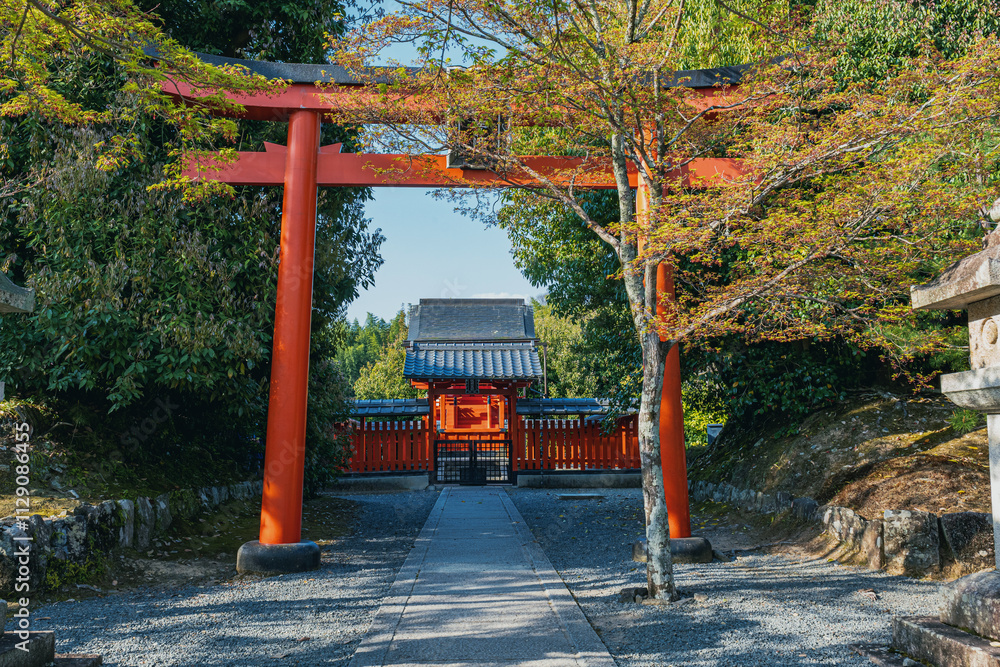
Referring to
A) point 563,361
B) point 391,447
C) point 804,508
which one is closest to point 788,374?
point 804,508

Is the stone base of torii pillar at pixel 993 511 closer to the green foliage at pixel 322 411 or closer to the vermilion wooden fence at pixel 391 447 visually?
the green foliage at pixel 322 411

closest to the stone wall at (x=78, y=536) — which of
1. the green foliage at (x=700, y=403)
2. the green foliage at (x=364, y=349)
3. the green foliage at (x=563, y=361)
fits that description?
the green foliage at (x=700, y=403)

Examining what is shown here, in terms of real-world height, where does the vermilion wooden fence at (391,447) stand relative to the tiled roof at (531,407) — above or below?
below

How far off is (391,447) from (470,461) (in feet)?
5.94

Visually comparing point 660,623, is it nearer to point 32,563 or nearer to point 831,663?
point 831,663

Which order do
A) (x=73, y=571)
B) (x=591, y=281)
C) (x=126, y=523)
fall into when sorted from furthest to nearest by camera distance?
(x=591, y=281) < (x=126, y=523) < (x=73, y=571)

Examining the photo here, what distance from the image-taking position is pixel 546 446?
46.1ft

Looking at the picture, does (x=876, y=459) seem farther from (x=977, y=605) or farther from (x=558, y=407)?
(x=558, y=407)

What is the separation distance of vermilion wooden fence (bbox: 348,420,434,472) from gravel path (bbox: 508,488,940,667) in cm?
785

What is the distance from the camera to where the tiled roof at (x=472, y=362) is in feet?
47.3

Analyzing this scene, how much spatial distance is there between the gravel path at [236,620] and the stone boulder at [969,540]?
4284 millimetres

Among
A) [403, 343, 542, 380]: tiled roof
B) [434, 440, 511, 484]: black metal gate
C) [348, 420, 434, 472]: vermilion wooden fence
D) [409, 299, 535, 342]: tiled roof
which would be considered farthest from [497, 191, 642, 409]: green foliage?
[409, 299, 535, 342]: tiled roof

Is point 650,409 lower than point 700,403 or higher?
lower

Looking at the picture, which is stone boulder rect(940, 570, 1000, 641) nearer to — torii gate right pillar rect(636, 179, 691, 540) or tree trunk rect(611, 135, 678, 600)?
tree trunk rect(611, 135, 678, 600)
